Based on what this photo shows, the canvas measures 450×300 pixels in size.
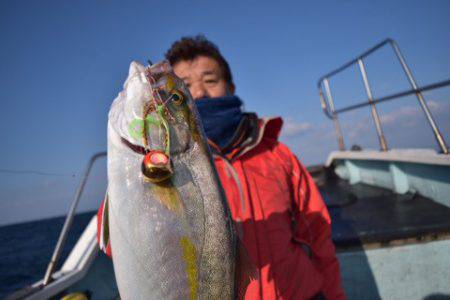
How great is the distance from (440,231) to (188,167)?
351cm

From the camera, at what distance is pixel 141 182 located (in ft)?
4.54

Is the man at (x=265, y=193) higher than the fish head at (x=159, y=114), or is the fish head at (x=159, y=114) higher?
the fish head at (x=159, y=114)

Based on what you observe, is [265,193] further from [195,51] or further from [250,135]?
[195,51]

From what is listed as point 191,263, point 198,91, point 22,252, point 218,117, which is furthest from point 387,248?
point 22,252

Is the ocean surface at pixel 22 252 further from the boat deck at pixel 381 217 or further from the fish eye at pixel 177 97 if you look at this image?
the boat deck at pixel 381 217

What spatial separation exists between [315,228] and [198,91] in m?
1.70

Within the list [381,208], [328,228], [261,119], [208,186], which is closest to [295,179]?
[328,228]

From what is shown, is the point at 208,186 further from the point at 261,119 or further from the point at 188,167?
the point at 261,119

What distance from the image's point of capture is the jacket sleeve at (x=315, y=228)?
2.47 meters

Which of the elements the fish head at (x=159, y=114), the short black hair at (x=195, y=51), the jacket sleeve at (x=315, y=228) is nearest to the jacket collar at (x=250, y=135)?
the jacket sleeve at (x=315, y=228)

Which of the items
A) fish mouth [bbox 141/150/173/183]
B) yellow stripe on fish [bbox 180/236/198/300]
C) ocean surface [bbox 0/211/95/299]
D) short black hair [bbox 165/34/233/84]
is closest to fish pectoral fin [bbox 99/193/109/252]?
fish mouth [bbox 141/150/173/183]

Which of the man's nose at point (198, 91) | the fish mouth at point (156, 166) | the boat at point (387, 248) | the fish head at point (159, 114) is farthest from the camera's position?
the boat at point (387, 248)

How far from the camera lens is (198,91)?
116 inches

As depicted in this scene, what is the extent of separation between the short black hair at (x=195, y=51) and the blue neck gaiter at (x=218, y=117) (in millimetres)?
644
